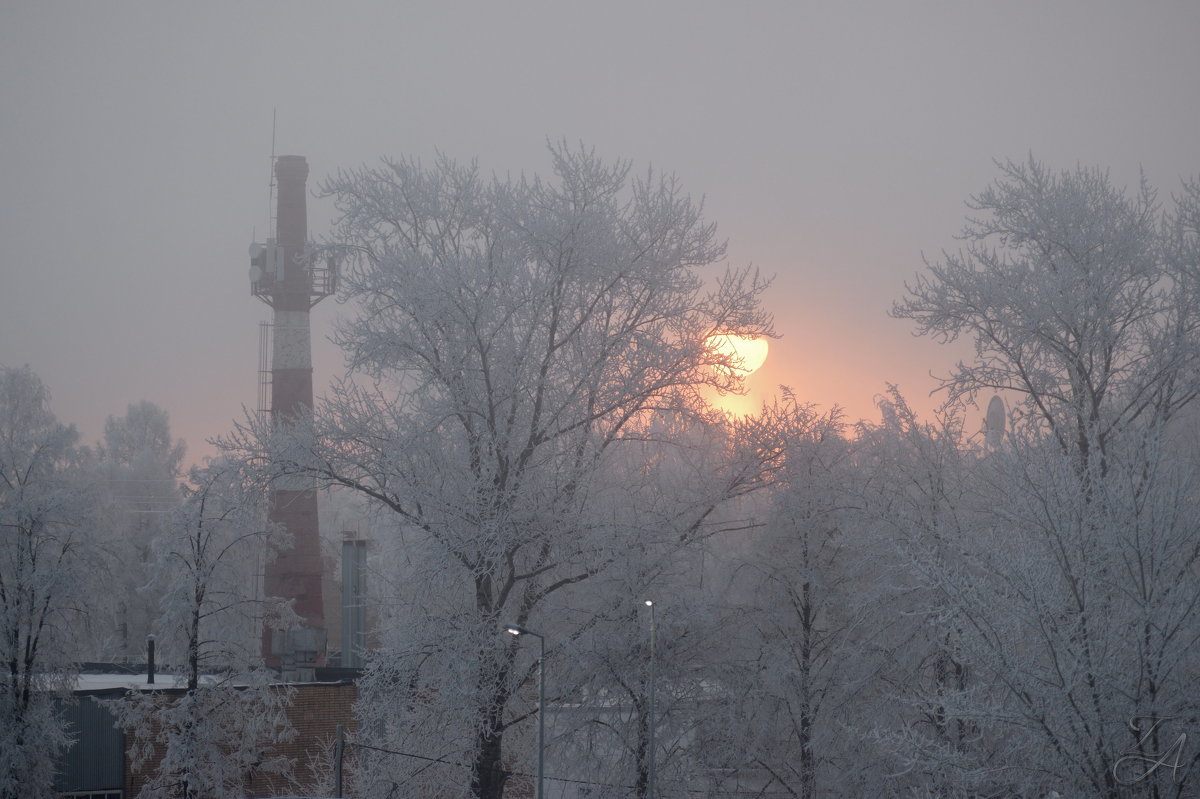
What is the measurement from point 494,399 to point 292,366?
2648 centimetres

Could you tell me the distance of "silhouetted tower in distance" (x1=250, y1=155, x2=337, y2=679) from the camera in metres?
41.6

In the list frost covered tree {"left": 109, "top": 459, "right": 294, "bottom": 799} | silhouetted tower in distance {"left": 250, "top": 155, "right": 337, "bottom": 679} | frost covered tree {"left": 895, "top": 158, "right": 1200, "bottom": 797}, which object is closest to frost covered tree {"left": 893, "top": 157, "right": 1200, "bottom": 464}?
frost covered tree {"left": 895, "top": 158, "right": 1200, "bottom": 797}

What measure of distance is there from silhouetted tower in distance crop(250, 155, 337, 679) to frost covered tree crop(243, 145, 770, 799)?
19.2 m

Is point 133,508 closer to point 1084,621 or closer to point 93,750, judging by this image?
point 93,750

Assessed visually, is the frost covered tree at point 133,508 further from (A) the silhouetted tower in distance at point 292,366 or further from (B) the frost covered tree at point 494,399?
(B) the frost covered tree at point 494,399

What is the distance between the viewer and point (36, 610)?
2917 cm

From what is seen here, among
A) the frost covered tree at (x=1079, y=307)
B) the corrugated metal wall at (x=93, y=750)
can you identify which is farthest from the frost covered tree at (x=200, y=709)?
the frost covered tree at (x=1079, y=307)

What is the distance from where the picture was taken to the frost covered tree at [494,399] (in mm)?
20234

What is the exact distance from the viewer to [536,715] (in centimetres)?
2272

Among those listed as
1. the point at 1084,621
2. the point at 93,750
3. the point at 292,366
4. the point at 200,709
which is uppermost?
the point at 292,366

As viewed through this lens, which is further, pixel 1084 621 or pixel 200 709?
pixel 200 709

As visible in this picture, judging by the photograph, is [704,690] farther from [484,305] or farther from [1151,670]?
[1151,670]

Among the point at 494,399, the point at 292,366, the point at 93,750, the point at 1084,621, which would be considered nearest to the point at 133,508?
the point at 292,366

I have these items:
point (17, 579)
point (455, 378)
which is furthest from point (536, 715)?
point (17, 579)
